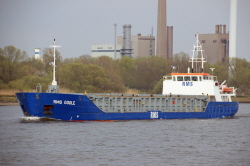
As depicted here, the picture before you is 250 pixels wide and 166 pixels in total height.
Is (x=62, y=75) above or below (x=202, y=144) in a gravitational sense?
above

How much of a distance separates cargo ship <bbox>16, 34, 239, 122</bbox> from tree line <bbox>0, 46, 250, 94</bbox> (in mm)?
28910

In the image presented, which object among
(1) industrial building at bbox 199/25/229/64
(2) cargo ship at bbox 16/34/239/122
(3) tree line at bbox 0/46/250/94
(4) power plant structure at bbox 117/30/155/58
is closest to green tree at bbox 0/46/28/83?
(3) tree line at bbox 0/46/250/94

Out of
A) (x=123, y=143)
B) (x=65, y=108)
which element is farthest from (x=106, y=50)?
(x=123, y=143)

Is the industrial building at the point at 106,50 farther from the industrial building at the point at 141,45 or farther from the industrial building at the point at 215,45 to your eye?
the industrial building at the point at 215,45

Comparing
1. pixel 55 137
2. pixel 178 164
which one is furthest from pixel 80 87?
pixel 178 164

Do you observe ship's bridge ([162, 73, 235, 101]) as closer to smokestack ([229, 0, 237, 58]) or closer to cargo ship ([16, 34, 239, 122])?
cargo ship ([16, 34, 239, 122])

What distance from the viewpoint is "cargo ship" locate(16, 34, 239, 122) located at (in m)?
44.6

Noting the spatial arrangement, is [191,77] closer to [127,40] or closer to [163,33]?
[163,33]

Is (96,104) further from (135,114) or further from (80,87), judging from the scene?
(80,87)

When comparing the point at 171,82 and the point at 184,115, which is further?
the point at 171,82

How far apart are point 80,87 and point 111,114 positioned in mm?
39250

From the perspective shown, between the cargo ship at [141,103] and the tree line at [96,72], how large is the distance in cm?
2891

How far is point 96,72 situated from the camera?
88.9 metres

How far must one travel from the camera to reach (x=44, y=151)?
32656 mm
